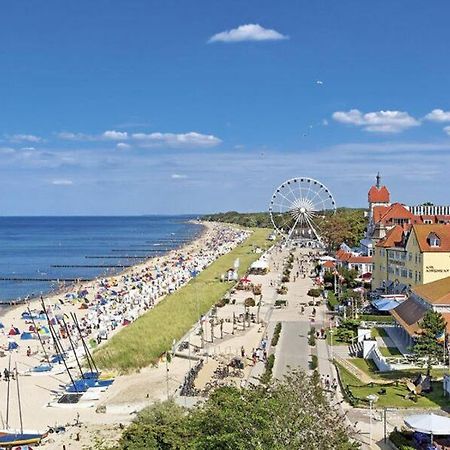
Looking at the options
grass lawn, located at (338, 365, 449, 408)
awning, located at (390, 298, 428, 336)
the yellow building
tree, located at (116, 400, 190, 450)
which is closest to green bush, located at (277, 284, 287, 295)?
the yellow building

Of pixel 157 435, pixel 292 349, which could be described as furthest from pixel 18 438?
pixel 292 349

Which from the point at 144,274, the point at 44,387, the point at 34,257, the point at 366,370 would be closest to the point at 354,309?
the point at 366,370

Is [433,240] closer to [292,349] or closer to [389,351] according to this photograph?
[389,351]

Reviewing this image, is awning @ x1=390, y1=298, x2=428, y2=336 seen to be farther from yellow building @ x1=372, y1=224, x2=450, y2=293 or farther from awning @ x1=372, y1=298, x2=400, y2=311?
yellow building @ x1=372, y1=224, x2=450, y2=293

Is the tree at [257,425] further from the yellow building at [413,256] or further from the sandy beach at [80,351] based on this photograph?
the yellow building at [413,256]

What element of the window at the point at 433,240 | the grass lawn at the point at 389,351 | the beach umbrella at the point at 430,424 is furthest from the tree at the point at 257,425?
the window at the point at 433,240

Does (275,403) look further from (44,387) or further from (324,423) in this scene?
(44,387)
